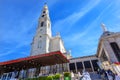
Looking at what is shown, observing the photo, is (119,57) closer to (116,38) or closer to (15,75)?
(116,38)

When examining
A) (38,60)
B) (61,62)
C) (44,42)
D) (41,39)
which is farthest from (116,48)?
(41,39)

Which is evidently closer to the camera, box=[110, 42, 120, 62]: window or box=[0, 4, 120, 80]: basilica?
box=[0, 4, 120, 80]: basilica

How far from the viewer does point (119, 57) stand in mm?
15531

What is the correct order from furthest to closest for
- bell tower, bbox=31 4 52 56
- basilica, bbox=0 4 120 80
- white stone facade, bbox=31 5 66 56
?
white stone facade, bbox=31 5 66 56 → bell tower, bbox=31 4 52 56 → basilica, bbox=0 4 120 80

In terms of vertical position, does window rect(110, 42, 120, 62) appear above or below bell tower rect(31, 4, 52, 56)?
below

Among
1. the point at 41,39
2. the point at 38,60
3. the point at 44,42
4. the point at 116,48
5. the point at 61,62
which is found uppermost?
the point at 41,39

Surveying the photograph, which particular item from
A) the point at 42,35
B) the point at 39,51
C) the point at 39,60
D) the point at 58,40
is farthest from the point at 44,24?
the point at 39,60

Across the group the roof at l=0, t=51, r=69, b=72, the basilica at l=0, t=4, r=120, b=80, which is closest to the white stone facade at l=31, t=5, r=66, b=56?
the basilica at l=0, t=4, r=120, b=80

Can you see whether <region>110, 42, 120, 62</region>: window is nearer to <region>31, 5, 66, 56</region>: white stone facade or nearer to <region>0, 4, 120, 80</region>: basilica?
<region>0, 4, 120, 80</region>: basilica

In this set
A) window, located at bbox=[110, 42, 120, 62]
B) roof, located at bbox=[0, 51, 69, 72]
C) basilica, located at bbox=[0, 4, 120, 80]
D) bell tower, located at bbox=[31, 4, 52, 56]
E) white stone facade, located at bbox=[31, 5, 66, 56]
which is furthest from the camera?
white stone facade, located at bbox=[31, 5, 66, 56]

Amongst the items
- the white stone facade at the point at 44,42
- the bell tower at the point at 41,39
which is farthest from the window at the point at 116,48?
the bell tower at the point at 41,39

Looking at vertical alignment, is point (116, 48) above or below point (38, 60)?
above

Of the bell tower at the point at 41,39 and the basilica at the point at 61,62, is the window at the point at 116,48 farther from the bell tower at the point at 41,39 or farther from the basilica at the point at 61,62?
the bell tower at the point at 41,39

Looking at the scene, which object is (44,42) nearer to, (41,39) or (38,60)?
(41,39)
